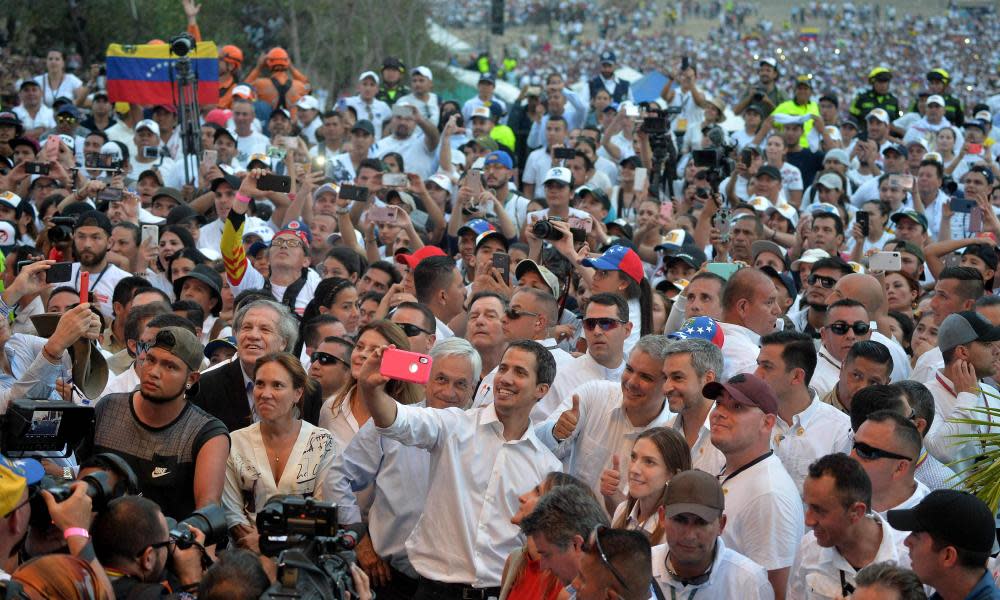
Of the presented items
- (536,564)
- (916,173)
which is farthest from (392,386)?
(916,173)

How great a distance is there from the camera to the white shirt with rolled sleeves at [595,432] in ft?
20.1

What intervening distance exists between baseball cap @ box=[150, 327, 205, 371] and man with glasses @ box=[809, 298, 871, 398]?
3357 millimetres

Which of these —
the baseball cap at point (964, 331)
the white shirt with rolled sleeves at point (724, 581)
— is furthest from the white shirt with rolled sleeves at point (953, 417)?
the white shirt with rolled sleeves at point (724, 581)

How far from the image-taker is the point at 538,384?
606 centimetres

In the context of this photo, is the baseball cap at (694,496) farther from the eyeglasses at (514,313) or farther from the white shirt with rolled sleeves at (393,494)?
the eyeglasses at (514,313)

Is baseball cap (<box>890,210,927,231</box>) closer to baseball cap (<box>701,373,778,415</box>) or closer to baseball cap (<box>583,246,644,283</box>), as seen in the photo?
baseball cap (<box>583,246,644,283</box>)

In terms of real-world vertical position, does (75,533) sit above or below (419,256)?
above

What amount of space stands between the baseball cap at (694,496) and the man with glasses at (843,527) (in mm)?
361

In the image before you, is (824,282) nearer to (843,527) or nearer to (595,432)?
(595,432)

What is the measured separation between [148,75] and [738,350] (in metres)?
9.77

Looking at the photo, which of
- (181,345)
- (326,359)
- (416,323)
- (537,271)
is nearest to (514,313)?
(416,323)

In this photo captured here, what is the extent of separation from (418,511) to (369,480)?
10.3 inches

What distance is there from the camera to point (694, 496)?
4.79 metres

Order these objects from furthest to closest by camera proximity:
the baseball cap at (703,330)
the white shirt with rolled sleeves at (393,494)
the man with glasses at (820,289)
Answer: the man with glasses at (820,289), the baseball cap at (703,330), the white shirt with rolled sleeves at (393,494)
